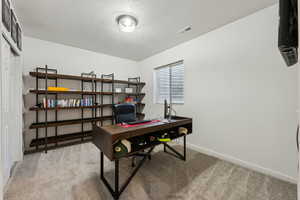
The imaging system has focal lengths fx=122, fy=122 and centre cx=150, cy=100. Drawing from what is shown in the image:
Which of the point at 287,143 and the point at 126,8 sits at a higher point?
the point at 126,8

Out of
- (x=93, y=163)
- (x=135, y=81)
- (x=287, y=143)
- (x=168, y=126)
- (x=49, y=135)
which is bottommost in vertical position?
(x=93, y=163)

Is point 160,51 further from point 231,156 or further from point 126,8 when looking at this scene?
point 231,156

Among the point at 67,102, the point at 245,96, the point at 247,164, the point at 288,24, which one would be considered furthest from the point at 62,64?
the point at 247,164

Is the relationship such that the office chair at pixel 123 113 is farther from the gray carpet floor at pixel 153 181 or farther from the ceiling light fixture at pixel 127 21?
the ceiling light fixture at pixel 127 21

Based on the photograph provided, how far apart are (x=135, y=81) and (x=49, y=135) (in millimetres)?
2859

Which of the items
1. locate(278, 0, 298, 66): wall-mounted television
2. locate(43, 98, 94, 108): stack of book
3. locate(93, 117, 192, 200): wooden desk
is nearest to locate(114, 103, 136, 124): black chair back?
locate(93, 117, 192, 200): wooden desk

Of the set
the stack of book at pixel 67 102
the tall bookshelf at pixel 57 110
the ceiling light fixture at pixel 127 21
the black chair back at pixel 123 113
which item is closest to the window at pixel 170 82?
the tall bookshelf at pixel 57 110

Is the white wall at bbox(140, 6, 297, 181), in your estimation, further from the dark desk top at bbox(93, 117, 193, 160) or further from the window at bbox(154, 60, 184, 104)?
the dark desk top at bbox(93, 117, 193, 160)

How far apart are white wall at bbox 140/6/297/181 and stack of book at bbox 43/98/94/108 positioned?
2595 millimetres

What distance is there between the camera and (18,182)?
1.68m

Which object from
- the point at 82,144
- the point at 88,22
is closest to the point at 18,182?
the point at 82,144

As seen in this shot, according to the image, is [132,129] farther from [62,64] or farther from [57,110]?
[62,64]

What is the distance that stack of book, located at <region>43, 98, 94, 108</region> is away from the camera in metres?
2.74

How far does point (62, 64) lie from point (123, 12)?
7.25ft
